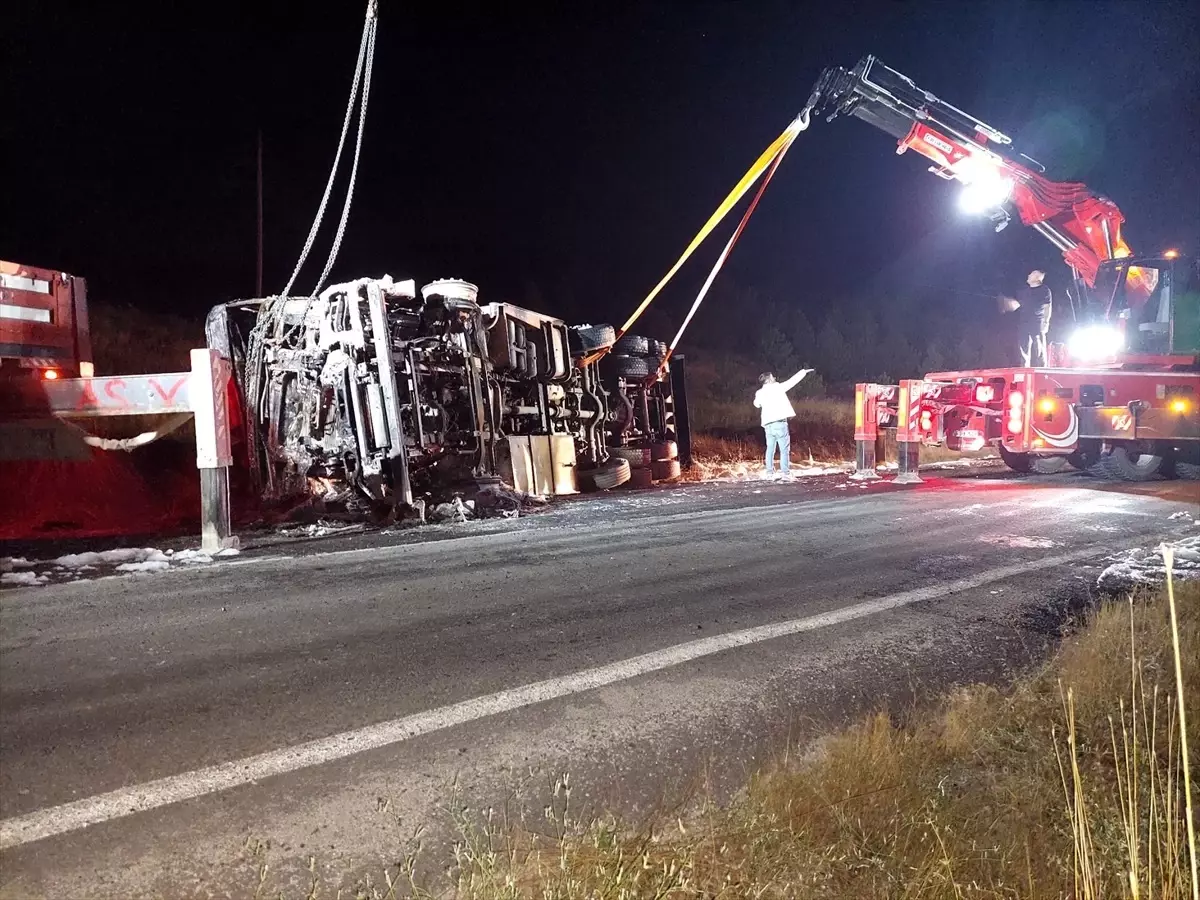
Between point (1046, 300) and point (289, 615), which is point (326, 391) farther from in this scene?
point (1046, 300)

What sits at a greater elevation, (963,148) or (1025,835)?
(963,148)

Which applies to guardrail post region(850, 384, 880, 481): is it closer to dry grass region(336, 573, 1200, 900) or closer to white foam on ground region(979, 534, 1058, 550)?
white foam on ground region(979, 534, 1058, 550)

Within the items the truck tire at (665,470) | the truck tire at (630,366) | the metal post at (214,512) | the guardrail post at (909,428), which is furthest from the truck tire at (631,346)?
the metal post at (214,512)

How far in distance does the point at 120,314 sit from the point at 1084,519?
18.5m

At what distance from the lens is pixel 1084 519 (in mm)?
7355

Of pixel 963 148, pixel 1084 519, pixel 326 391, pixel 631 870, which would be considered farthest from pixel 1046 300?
pixel 631 870

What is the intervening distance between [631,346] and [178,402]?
759 centimetres

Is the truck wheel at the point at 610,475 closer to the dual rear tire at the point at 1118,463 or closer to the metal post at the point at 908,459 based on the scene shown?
the metal post at the point at 908,459

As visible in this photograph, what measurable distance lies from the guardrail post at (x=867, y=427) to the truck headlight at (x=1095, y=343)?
3319mm

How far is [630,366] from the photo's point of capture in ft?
38.5

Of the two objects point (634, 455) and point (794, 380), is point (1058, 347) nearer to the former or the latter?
point (794, 380)

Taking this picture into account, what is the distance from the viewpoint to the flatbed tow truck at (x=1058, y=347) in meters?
10.4

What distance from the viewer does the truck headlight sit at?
11253mm

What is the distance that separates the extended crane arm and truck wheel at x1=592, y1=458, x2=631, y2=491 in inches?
216
